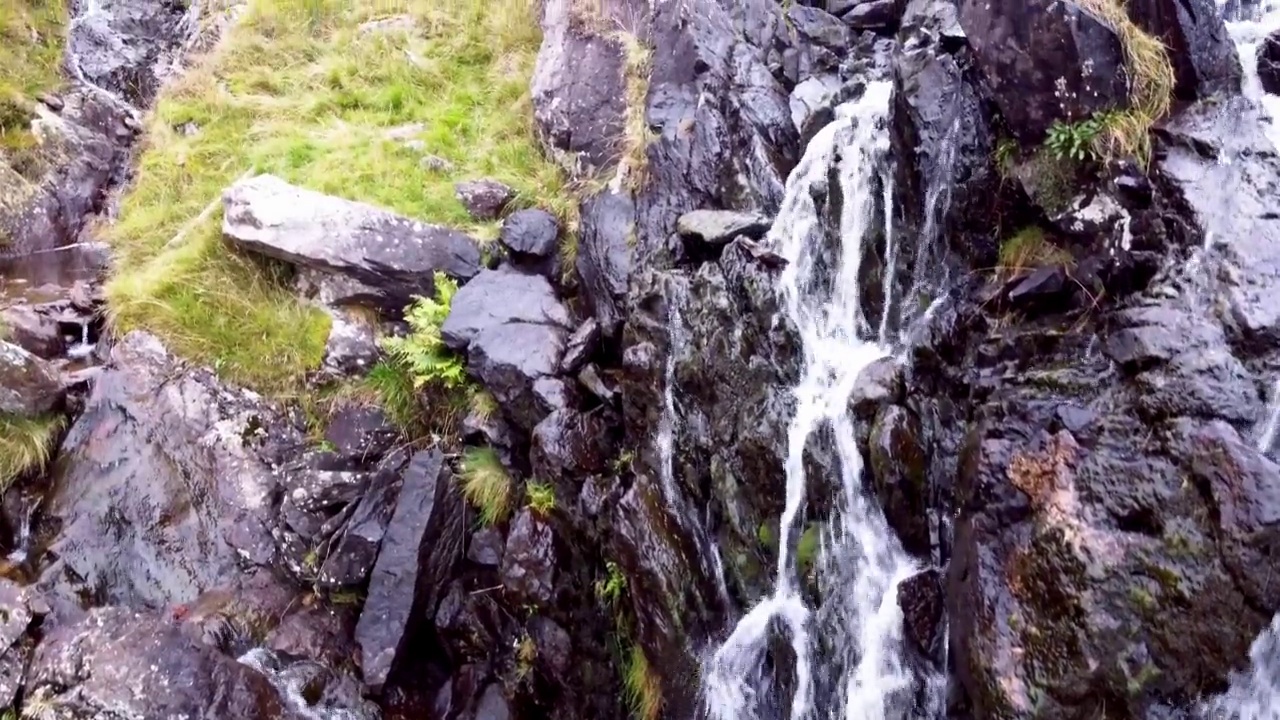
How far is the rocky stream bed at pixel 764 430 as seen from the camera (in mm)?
3826

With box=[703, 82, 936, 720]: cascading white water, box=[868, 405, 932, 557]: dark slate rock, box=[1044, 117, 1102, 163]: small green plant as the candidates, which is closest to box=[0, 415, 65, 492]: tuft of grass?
box=[703, 82, 936, 720]: cascading white water

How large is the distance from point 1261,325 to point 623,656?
4.25 metres

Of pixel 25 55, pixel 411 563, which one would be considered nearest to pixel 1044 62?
pixel 411 563

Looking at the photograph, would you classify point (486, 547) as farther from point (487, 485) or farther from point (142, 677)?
point (142, 677)

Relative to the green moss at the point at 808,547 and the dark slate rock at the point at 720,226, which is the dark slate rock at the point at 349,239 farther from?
the green moss at the point at 808,547

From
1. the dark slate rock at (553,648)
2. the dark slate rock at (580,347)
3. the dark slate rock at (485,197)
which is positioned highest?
the dark slate rock at (485,197)

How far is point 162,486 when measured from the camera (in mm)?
6871

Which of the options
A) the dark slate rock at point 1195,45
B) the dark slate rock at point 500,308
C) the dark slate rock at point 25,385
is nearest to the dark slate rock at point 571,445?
the dark slate rock at point 500,308

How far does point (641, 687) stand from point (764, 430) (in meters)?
1.99

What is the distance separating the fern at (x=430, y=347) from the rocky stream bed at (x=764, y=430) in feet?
0.50

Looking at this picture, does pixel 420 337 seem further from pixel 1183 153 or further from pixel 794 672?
pixel 1183 153

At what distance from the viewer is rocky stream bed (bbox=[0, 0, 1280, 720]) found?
3.83 meters

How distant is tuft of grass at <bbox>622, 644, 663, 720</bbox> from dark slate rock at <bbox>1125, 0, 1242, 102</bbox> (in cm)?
490

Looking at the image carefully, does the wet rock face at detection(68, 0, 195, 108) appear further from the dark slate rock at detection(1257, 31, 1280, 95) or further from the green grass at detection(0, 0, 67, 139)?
the dark slate rock at detection(1257, 31, 1280, 95)
